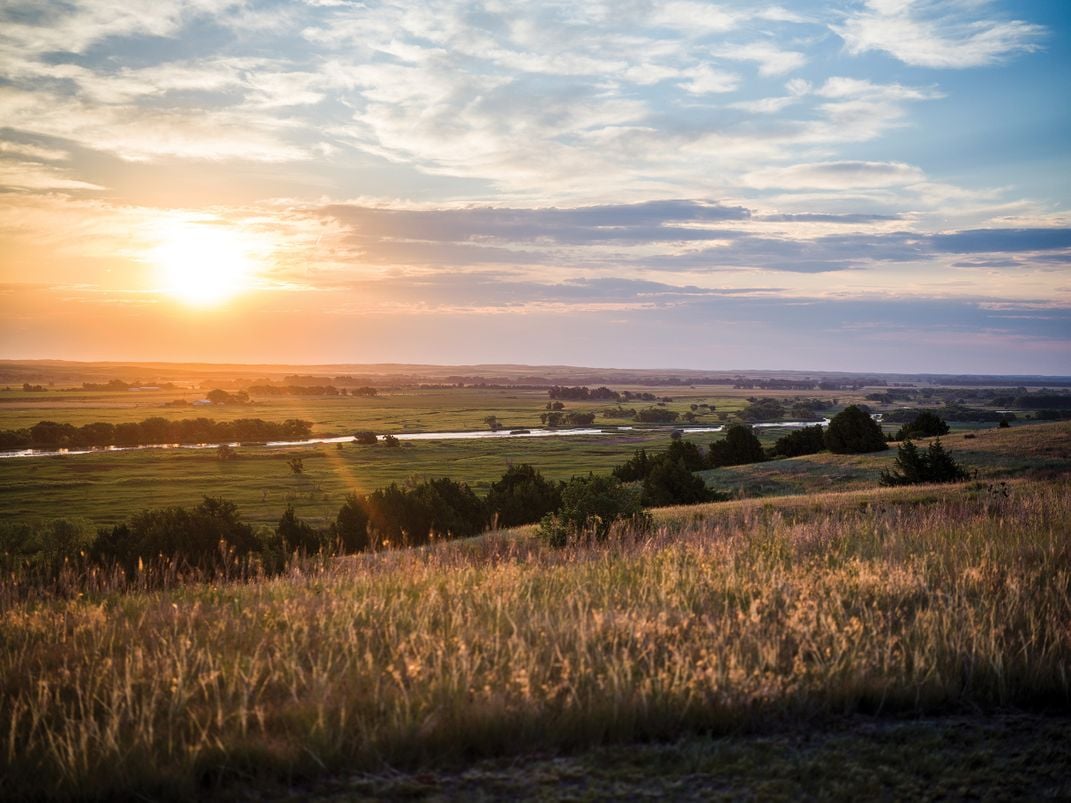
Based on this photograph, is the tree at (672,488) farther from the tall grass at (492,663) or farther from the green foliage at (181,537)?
the tall grass at (492,663)

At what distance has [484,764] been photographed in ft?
13.7

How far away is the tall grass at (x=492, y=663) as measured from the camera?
424 centimetres

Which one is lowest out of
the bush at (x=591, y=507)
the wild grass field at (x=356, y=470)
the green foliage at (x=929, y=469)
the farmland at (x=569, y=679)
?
the wild grass field at (x=356, y=470)

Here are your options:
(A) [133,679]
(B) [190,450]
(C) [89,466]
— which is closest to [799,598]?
(A) [133,679]

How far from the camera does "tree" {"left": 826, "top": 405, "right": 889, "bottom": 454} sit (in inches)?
2217

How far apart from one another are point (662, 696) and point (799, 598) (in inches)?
95.5

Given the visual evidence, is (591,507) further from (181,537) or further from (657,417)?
(657,417)

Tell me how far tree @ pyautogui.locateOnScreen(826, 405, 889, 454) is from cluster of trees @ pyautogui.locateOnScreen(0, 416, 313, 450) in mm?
103008

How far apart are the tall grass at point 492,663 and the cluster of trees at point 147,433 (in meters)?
129

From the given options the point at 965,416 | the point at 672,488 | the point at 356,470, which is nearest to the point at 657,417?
the point at 965,416

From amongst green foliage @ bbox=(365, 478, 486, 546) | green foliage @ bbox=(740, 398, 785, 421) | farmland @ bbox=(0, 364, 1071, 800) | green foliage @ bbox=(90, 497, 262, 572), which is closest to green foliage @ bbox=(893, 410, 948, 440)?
green foliage @ bbox=(365, 478, 486, 546)

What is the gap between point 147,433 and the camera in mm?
125750

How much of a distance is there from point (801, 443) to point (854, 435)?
1091cm

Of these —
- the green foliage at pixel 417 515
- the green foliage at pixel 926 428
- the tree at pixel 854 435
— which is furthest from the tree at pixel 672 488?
the green foliage at pixel 926 428
